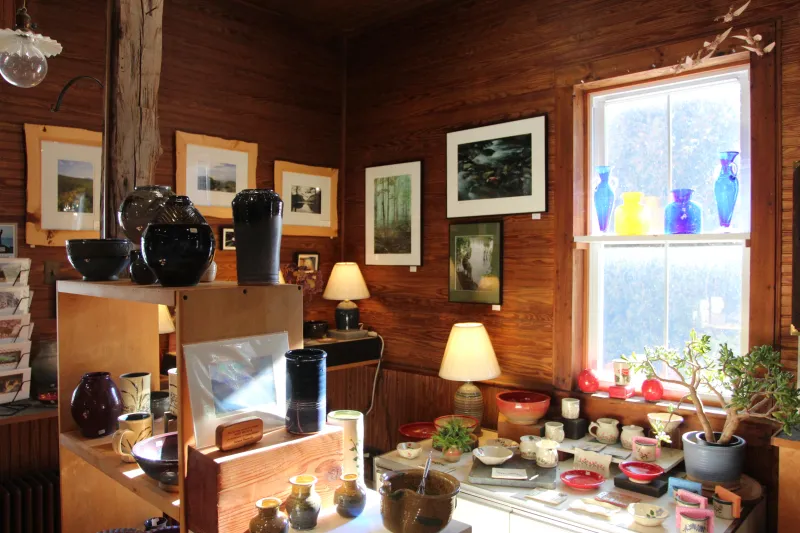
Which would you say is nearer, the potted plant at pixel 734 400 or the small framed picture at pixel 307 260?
the potted plant at pixel 734 400

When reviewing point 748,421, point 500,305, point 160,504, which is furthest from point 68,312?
point 748,421

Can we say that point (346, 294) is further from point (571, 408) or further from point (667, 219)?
point (667, 219)

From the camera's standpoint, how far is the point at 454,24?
11.4 feet

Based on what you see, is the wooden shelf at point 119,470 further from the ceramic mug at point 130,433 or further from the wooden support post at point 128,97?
the wooden support post at point 128,97

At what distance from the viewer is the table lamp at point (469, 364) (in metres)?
2.97

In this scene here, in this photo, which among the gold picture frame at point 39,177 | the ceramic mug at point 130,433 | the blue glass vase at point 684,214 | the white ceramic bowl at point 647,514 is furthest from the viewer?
the gold picture frame at point 39,177

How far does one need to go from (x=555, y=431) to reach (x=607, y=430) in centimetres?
23

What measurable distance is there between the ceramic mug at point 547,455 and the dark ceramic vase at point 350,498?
137 cm

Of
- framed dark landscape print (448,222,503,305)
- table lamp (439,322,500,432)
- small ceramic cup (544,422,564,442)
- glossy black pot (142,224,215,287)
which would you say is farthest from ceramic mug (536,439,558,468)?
glossy black pot (142,224,215,287)

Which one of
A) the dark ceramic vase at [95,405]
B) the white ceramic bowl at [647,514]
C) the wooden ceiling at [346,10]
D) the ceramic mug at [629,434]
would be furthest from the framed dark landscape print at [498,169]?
the dark ceramic vase at [95,405]

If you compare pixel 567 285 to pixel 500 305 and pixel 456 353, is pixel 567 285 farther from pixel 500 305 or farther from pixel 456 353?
pixel 456 353

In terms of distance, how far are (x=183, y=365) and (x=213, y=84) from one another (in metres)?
2.72

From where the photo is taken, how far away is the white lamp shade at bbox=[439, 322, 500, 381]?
9.75 feet

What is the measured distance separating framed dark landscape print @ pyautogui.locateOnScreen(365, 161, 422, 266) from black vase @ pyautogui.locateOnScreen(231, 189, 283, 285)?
2.36 metres
